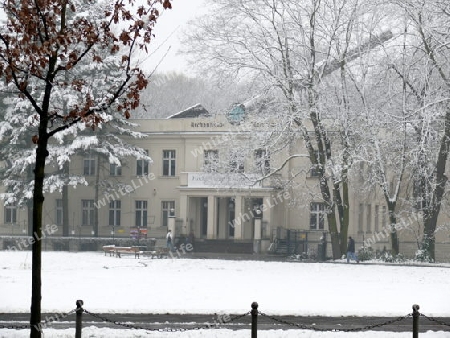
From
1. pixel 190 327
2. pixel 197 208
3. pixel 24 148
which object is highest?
pixel 24 148

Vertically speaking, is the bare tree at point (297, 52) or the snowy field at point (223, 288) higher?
the bare tree at point (297, 52)

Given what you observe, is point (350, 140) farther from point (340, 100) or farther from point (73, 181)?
point (73, 181)

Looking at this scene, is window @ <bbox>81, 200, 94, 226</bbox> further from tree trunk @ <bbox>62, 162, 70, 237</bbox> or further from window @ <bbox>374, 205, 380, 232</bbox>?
window @ <bbox>374, 205, 380, 232</bbox>

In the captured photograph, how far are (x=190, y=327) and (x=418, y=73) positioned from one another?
71.9ft

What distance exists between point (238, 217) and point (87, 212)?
1337 centimetres

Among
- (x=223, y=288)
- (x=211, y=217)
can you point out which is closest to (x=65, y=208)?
(x=211, y=217)

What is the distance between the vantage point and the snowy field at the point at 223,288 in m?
21.2

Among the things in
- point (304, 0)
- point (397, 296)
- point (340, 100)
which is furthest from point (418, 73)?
point (397, 296)

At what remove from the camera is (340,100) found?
3766 centimetres

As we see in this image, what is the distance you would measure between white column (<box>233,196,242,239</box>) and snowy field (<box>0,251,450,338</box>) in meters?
11.4

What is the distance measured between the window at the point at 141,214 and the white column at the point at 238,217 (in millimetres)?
8250

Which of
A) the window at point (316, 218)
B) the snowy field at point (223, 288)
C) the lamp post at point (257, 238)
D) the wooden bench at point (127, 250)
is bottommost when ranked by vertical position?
the snowy field at point (223, 288)

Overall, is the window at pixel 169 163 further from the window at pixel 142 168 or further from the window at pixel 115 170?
the window at pixel 115 170

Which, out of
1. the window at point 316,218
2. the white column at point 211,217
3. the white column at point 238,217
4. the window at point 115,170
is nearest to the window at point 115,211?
the window at point 115,170
